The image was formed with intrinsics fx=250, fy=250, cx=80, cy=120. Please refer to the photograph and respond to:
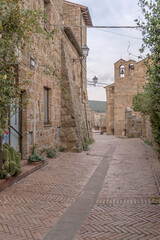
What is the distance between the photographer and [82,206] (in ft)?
14.8

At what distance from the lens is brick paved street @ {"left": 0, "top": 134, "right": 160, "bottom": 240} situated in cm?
341

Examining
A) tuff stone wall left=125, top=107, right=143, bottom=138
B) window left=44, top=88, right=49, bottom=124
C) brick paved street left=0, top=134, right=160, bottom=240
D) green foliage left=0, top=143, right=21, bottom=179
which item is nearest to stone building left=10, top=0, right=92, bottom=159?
window left=44, top=88, right=49, bottom=124

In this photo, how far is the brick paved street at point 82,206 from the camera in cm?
341

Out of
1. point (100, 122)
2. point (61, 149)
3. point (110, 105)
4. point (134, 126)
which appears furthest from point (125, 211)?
point (100, 122)

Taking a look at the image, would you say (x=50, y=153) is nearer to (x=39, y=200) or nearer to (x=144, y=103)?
(x=39, y=200)

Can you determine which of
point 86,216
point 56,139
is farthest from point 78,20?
point 86,216

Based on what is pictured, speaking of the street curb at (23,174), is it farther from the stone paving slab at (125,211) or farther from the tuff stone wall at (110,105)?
the tuff stone wall at (110,105)

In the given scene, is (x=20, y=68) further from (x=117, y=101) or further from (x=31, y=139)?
(x=117, y=101)

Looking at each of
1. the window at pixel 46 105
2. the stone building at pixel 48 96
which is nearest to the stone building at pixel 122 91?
the stone building at pixel 48 96

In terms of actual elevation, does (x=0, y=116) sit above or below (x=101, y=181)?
above

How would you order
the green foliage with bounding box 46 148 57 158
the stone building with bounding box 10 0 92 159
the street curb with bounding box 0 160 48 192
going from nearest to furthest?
the street curb with bounding box 0 160 48 192
the stone building with bounding box 10 0 92 159
the green foliage with bounding box 46 148 57 158

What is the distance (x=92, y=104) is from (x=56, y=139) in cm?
5597

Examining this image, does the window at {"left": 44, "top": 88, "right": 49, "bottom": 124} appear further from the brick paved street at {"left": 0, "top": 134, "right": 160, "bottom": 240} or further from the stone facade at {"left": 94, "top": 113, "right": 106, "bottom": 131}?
the stone facade at {"left": 94, "top": 113, "right": 106, "bottom": 131}

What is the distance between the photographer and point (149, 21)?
→ 4.70 m
